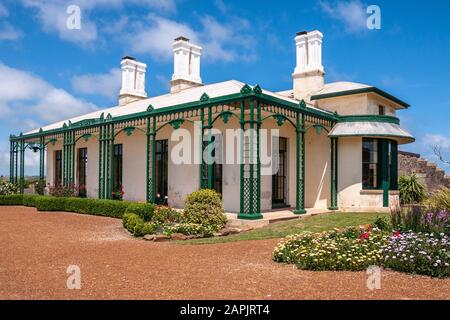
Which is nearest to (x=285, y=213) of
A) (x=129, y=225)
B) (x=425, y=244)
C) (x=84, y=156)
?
(x=129, y=225)

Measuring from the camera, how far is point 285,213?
1220cm

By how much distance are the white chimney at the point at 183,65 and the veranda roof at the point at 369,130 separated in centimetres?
861

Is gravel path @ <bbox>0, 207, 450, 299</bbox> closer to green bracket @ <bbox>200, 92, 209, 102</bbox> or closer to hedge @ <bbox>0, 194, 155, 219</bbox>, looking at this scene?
hedge @ <bbox>0, 194, 155, 219</bbox>

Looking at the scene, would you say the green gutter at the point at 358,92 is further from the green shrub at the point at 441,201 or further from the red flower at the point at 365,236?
the red flower at the point at 365,236

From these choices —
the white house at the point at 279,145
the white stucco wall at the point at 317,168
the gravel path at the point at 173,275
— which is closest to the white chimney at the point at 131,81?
the white house at the point at 279,145

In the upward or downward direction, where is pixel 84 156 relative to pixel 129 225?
upward

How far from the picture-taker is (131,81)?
78.0ft

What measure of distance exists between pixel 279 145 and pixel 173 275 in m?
8.84

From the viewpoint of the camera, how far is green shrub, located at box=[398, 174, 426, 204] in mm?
17062

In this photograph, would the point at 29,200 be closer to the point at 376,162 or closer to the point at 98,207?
the point at 98,207

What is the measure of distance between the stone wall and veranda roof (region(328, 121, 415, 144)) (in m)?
5.28

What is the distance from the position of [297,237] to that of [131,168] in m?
10.9

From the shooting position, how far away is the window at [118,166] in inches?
690

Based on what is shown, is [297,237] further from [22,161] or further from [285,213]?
[22,161]
